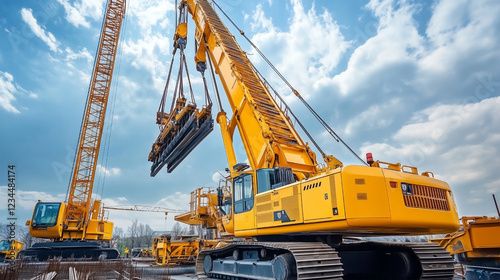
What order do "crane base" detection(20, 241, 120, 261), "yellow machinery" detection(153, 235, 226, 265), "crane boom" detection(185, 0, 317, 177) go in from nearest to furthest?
"crane boom" detection(185, 0, 317, 177) → "yellow machinery" detection(153, 235, 226, 265) → "crane base" detection(20, 241, 120, 261)

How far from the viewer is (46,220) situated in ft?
72.7

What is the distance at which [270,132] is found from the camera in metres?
8.72

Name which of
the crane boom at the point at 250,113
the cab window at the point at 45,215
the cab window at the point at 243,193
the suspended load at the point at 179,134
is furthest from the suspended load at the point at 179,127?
the cab window at the point at 45,215

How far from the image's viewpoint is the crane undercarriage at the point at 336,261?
542 cm

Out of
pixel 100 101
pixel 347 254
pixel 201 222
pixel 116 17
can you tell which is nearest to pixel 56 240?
pixel 100 101

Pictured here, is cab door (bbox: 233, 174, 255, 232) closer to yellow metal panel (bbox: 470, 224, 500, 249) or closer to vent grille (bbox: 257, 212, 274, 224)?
vent grille (bbox: 257, 212, 274, 224)

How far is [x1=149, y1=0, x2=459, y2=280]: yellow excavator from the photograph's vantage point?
5.29 meters

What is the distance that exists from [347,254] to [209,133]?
9.10 metres

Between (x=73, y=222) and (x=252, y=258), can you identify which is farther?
(x=73, y=222)

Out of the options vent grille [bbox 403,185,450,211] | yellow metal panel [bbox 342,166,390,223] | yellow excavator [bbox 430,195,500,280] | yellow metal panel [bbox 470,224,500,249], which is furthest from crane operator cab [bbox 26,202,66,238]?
yellow metal panel [bbox 470,224,500,249]

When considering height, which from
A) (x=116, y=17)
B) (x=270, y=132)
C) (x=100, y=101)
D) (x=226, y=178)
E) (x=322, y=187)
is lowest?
(x=322, y=187)

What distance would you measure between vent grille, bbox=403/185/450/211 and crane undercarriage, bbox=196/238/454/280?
131 centimetres

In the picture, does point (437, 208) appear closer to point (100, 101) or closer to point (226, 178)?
point (226, 178)

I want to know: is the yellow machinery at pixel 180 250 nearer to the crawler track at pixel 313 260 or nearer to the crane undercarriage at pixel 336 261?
the crane undercarriage at pixel 336 261
